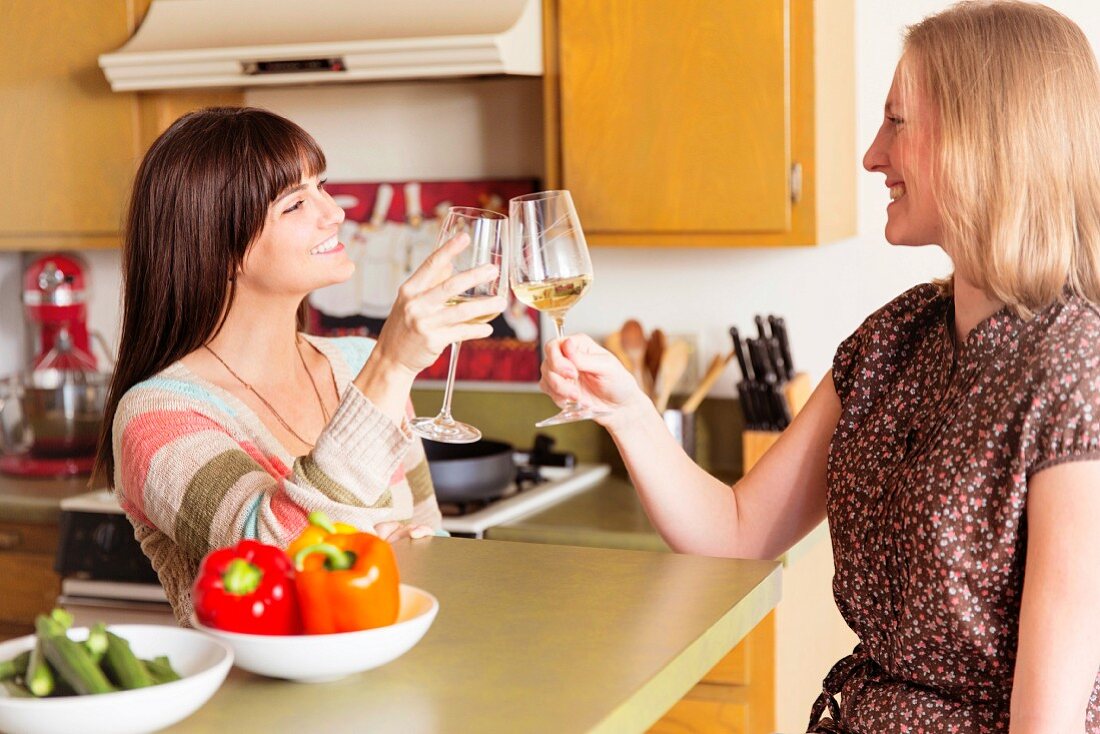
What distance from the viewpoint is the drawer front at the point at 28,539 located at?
305 cm

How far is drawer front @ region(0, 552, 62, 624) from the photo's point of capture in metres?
3.08

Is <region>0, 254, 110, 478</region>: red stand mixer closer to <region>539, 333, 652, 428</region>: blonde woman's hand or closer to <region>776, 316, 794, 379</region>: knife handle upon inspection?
<region>776, 316, 794, 379</region>: knife handle

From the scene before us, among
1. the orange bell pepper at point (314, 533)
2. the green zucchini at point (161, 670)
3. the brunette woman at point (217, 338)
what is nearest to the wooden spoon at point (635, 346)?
the brunette woman at point (217, 338)

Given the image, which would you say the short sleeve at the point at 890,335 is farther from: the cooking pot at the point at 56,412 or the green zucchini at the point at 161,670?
the cooking pot at the point at 56,412

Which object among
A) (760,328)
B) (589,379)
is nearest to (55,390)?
(760,328)

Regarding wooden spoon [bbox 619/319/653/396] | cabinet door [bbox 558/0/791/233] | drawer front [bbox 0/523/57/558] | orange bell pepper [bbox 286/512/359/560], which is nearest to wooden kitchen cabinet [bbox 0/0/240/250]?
drawer front [bbox 0/523/57/558]

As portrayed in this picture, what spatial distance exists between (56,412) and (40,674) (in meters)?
2.46

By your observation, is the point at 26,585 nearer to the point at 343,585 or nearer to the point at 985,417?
the point at 343,585

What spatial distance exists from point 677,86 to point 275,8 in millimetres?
903

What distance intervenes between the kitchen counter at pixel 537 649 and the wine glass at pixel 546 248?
311mm

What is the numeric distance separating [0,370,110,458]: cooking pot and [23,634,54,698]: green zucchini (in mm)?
2417

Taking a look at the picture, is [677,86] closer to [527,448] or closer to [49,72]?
[527,448]

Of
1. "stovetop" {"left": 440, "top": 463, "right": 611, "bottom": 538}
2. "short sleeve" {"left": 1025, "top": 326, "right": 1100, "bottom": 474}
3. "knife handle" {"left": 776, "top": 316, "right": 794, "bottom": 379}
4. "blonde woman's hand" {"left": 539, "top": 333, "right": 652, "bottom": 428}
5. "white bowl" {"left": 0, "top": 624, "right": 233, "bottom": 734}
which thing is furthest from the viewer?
"knife handle" {"left": 776, "top": 316, "right": 794, "bottom": 379}

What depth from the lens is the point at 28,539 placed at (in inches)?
121
